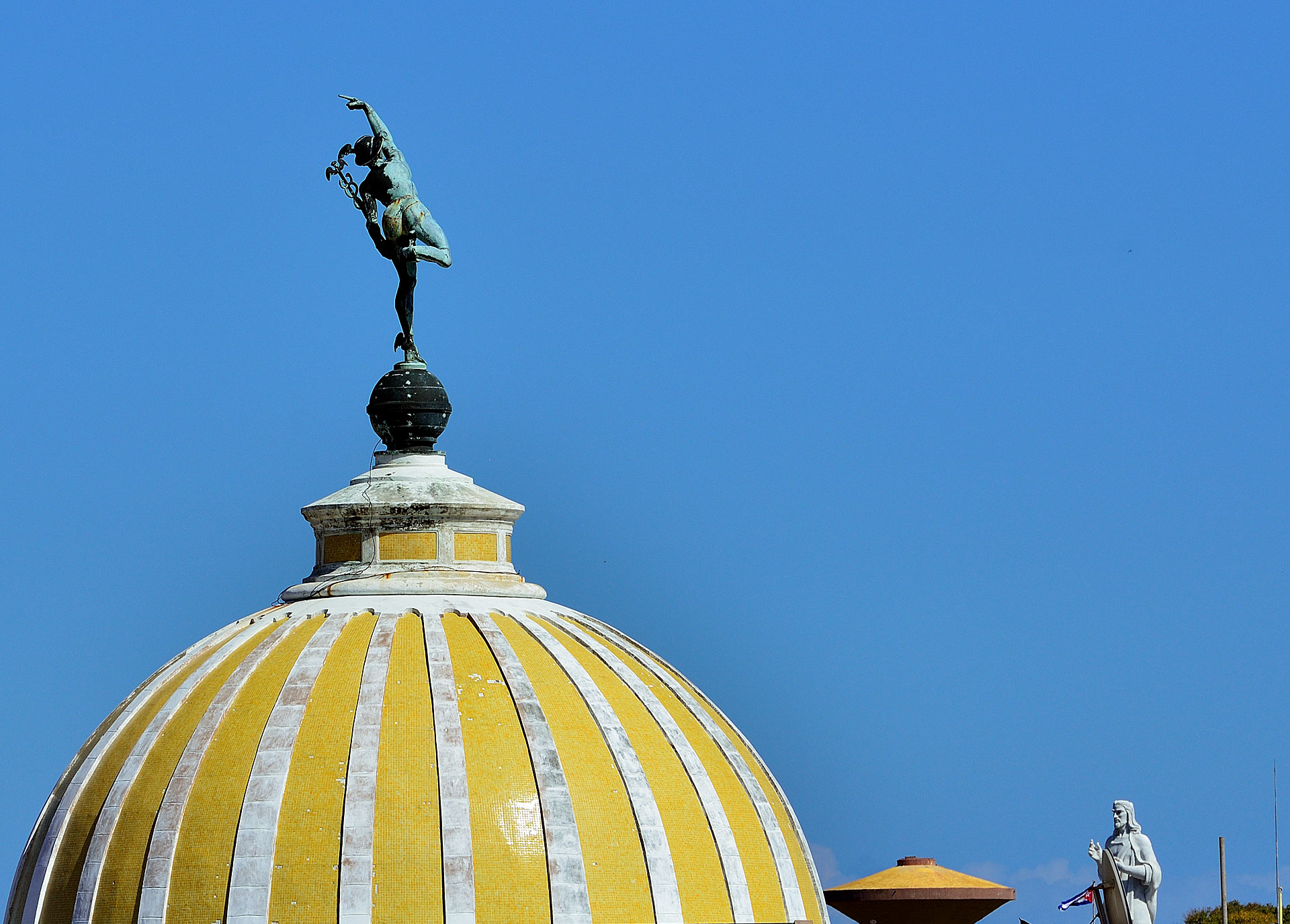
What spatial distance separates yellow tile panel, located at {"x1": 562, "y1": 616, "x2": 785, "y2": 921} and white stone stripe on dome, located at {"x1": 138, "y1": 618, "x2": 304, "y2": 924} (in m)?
5.49

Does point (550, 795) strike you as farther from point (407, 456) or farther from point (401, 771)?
point (407, 456)

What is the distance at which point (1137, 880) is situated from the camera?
101 ft

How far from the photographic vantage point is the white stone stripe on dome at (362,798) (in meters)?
30.2

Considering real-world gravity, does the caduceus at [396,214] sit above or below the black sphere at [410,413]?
above

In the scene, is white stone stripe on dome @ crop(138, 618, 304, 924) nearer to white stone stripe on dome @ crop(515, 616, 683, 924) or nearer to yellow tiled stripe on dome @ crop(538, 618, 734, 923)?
white stone stripe on dome @ crop(515, 616, 683, 924)

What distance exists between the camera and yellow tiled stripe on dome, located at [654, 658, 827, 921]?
3431 centimetres

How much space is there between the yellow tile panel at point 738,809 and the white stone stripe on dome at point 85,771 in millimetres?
6040

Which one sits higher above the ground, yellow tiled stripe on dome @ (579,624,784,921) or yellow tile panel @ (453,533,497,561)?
yellow tile panel @ (453,533,497,561)

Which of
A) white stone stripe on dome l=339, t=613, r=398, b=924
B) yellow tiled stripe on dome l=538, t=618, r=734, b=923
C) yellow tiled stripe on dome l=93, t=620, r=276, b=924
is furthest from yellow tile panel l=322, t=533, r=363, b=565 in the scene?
yellow tiled stripe on dome l=538, t=618, r=734, b=923

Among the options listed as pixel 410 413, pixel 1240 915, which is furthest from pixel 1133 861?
pixel 1240 915

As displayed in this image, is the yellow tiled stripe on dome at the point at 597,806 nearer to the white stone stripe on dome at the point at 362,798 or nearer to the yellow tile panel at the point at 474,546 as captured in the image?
the white stone stripe on dome at the point at 362,798

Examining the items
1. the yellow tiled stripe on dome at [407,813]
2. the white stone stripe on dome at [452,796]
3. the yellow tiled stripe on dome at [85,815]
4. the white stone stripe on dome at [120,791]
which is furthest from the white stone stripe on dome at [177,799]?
the white stone stripe on dome at [452,796]

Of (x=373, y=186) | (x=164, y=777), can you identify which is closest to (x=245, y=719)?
(x=164, y=777)

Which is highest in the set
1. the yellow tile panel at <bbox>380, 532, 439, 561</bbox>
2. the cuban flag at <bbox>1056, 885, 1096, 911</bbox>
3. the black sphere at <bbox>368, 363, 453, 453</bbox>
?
the black sphere at <bbox>368, 363, 453, 453</bbox>
